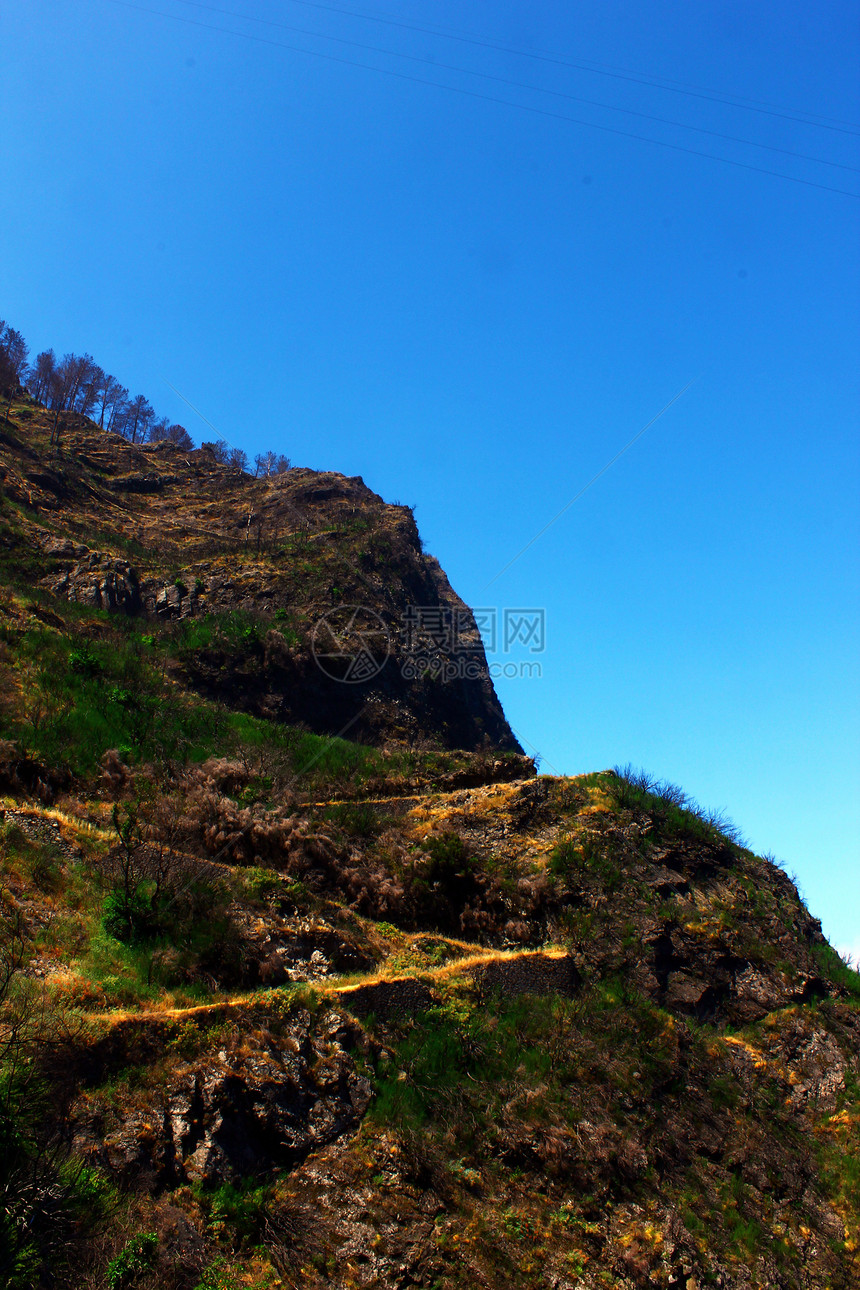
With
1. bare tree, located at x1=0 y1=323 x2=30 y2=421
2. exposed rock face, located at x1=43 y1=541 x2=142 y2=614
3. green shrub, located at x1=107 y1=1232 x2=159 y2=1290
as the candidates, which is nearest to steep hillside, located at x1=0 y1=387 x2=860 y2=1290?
green shrub, located at x1=107 y1=1232 x2=159 y2=1290

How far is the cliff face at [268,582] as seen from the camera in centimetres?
2834

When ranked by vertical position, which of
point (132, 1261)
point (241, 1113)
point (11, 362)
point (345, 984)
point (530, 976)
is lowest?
point (132, 1261)

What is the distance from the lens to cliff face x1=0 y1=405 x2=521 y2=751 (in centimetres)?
2834

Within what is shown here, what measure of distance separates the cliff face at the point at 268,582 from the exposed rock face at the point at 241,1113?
1843cm

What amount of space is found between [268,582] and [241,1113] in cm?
2785

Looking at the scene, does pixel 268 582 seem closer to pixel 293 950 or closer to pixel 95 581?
pixel 95 581

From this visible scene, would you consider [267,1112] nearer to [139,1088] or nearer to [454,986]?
[139,1088]

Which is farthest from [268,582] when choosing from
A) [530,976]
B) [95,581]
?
[530,976]

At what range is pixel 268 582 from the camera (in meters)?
34.1

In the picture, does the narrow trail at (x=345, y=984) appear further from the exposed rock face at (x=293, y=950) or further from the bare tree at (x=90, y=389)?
the bare tree at (x=90, y=389)

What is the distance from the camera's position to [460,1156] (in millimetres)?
9289

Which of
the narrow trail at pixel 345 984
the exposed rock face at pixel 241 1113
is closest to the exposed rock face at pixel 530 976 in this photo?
the narrow trail at pixel 345 984

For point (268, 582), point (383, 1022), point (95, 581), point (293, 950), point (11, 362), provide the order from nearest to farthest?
point (383, 1022), point (293, 950), point (95, 581), point (268, 582), point (11, 362)

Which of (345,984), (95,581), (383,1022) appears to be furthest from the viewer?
(95,581)
